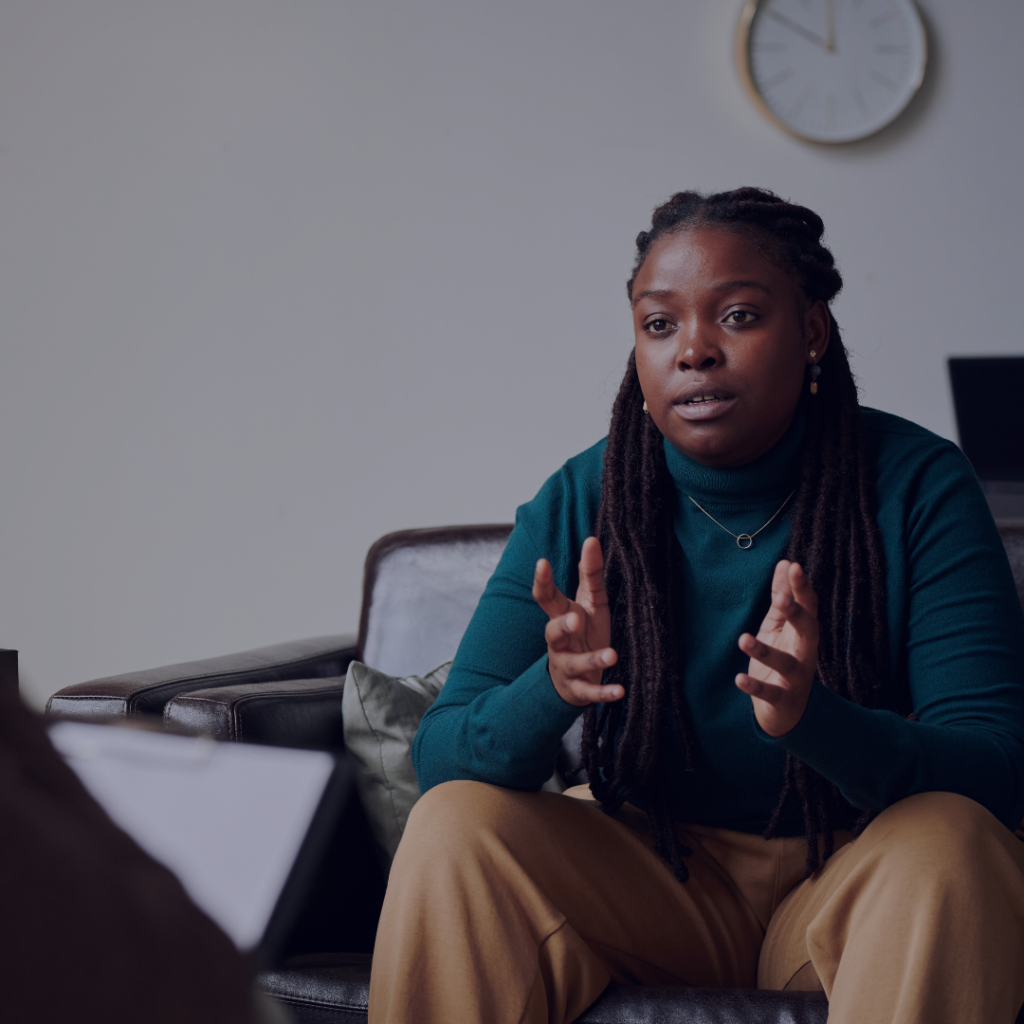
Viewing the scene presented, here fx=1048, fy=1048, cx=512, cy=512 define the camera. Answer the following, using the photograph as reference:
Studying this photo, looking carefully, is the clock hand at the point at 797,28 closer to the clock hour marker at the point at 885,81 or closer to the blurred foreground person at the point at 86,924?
the clock hour marker at the point at 885,81

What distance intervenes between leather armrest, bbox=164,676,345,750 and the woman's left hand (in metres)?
0.55

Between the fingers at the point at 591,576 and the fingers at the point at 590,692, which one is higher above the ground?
the fingers at the point at 591,576

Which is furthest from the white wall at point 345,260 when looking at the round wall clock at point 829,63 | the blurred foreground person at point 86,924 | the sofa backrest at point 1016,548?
the blurred foreground person at point 86,924

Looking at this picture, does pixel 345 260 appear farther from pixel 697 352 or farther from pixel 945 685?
pixel 945 685

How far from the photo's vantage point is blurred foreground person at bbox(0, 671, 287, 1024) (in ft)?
0.73

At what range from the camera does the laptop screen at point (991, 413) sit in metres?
1.70

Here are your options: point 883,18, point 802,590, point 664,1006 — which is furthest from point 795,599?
point 883,18

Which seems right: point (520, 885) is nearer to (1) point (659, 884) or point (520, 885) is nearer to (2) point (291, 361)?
(1) point (659, 884)

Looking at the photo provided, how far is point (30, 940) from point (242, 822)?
21 centimetres

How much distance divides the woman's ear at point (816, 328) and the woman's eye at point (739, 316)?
94 millimetres

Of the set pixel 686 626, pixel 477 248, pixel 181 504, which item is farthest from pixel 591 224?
pixel 686 626

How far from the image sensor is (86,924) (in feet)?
0.76

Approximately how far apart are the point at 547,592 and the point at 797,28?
172cm

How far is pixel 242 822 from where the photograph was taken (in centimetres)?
43
